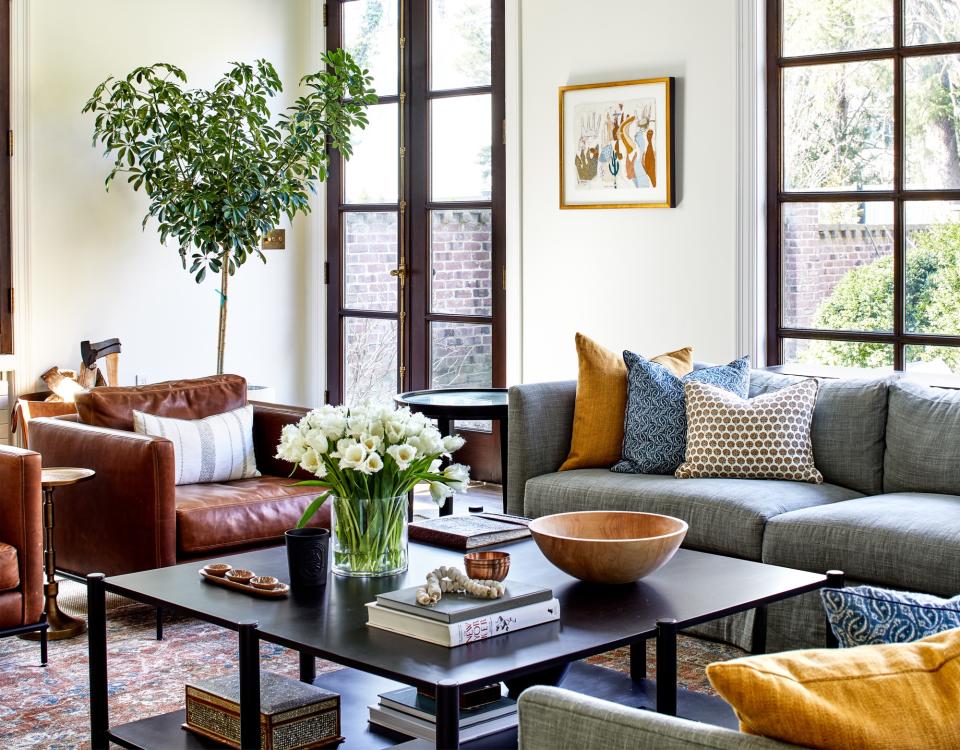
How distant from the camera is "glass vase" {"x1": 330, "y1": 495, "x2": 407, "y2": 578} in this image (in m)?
2.91

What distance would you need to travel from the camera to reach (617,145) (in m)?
5.91

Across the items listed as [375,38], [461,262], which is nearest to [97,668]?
[461,262]

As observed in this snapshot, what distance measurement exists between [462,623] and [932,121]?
11.6 ft

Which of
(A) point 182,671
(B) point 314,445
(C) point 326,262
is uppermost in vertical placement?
(C) point 326,262

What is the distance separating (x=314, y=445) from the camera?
286cm

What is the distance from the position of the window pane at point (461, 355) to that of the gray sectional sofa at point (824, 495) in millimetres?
2059

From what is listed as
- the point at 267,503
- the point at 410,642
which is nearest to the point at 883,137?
the point at 267,503

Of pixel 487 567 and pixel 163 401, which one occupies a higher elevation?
pixel 163 401

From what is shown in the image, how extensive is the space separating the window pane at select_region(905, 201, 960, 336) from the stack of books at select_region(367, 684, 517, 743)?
311 centimetres

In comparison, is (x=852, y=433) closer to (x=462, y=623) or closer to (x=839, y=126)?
(x=839, y=126)

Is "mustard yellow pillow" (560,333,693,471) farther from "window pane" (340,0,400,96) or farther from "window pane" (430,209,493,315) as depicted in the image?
"window pane" (340,0,400,96)

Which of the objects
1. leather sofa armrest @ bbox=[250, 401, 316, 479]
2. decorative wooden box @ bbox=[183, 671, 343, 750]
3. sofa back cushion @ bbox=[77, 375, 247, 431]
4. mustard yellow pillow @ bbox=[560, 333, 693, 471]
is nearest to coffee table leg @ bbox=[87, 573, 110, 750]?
decorative wooden box @ bbox=[183, 671, 343, 750]

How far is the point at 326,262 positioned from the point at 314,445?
181 inches

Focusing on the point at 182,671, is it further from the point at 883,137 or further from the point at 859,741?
the point at 883,137
